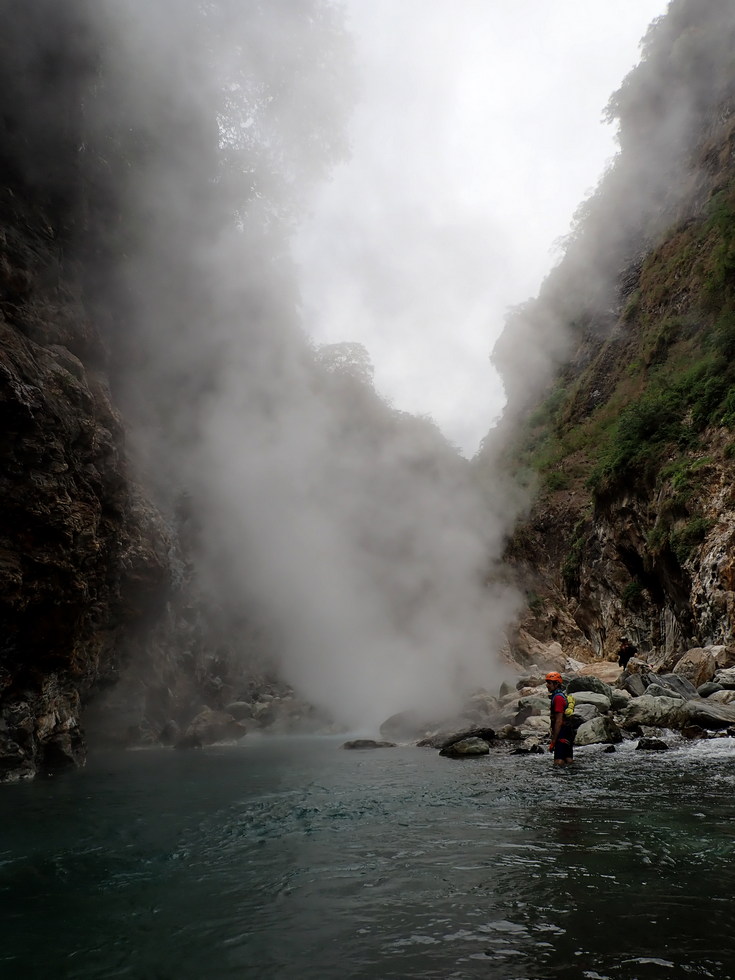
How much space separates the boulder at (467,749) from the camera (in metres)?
9.91

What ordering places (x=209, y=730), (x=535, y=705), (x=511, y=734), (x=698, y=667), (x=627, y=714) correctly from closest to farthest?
(x=627, y=714)
(x=511, y=734)
(x=698, y=667)
(x=535, y=705)
(x=209, y=730)

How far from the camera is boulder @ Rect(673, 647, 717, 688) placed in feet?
36.9

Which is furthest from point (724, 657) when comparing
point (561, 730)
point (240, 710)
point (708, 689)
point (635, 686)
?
point (240, 710)

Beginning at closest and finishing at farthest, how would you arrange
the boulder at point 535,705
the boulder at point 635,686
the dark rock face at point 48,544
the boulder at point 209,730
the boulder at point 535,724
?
the dark rock face at point 48,544
the boulder at point 535,724
the boulder at point 635,686
the boulder at point 535,705
the boulder at point 209,730

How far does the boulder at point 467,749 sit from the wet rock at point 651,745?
2.58 metres

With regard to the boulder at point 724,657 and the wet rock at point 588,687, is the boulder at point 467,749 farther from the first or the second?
the boulder at point 724,657

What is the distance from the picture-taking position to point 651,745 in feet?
27.0

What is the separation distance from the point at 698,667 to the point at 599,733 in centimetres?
343

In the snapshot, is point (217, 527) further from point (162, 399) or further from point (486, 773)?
point (486, 773)

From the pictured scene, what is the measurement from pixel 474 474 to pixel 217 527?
686 inches

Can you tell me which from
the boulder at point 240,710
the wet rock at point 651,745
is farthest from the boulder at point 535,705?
the boulder at point 240,710

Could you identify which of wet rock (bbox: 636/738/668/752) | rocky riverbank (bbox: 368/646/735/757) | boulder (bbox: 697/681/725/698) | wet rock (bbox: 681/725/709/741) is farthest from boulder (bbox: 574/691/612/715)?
wet rock (bbox: 636/738/668/752)

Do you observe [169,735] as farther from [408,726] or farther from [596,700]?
[596,700]

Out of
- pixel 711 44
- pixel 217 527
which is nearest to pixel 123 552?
pixel 217 527
